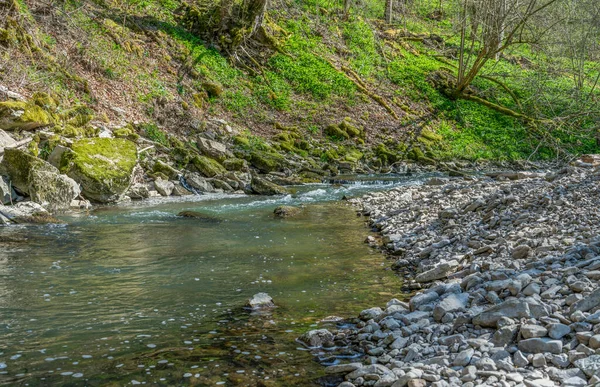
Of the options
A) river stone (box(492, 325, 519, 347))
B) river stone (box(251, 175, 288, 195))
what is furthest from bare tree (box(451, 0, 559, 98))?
river stone (box(492, 325, 519, 347))

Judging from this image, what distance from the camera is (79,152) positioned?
39.1 feet

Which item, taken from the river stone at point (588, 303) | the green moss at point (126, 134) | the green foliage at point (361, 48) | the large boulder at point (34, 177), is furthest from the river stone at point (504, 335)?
the green foliage at point (361, 48)

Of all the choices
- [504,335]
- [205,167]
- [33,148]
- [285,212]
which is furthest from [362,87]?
[504,335]

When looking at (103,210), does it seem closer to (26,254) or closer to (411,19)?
(26,254)

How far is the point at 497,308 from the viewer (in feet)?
13.9

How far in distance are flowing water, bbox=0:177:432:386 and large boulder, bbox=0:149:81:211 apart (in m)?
0.81

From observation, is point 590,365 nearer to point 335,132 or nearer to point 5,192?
point 5,192

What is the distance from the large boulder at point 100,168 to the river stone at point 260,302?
7334 mm

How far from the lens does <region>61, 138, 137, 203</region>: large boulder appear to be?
38.2ft

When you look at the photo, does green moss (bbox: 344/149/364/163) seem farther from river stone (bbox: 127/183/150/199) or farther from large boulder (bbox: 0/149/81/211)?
large boulder (bbox: 0/149/81/211)

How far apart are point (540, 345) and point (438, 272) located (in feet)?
8.41

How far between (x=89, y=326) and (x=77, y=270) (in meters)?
2.15

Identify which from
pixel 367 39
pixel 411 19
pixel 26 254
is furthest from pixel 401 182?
pixel 411 19

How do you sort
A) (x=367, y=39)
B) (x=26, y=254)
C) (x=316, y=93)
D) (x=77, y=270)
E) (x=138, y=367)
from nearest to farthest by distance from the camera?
1. (x=138, y=367)
2. (x=77, y=270)
3. (x=26, y=254)
4. (x=316, y=93)
5. (x=367, y=39)
